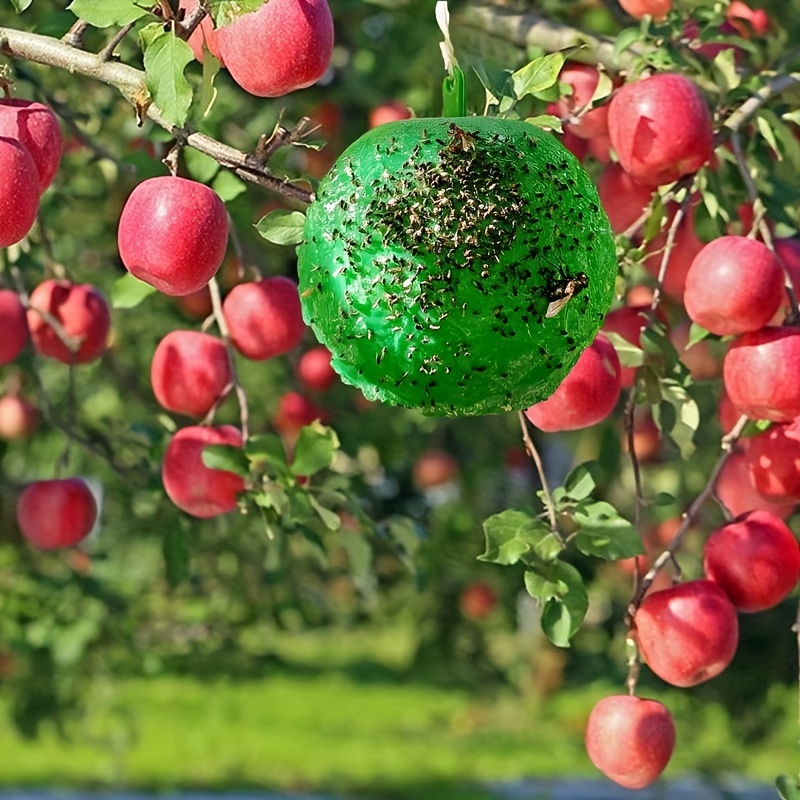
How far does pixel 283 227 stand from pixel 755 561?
54 centimetres

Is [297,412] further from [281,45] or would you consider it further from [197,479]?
[281,45]

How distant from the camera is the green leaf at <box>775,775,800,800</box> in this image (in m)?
1.16

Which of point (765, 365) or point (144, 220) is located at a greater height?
point (144, 220)

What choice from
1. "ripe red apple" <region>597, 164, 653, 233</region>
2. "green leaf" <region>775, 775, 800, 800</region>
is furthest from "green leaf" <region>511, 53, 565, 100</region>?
"green leaf" <region>775, 775, 800, 800</region>

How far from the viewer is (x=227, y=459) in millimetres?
1443

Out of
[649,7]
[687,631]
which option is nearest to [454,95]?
[687,631]

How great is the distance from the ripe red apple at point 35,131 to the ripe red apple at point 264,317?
37 cm

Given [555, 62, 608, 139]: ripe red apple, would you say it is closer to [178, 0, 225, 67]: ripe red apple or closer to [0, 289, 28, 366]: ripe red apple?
[178, 0, 225, 67]: ripe red apple

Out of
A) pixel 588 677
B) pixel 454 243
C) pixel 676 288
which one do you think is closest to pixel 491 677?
pixel 588 677

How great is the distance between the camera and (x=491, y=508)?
3.39 meters

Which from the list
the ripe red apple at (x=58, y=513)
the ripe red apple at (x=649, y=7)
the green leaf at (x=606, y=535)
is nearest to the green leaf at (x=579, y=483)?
the green leaf at (x=606, y=535)

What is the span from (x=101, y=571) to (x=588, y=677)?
1278mm

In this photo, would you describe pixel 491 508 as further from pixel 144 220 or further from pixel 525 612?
pixel 525 612

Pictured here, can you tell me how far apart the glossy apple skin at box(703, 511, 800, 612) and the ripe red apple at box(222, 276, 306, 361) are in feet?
1.62
